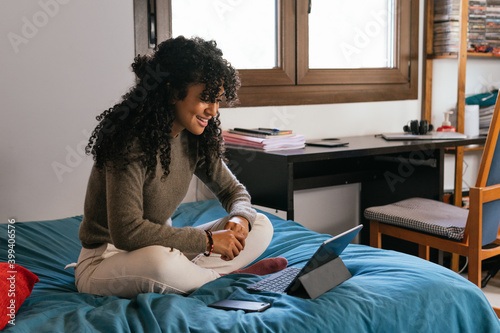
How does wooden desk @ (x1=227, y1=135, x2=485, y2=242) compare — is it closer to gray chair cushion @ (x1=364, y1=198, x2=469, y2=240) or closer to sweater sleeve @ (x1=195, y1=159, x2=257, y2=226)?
gray chair cushion @ (x1=364, y1=198, x2=469, y2=240)

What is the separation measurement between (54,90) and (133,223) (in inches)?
42.9

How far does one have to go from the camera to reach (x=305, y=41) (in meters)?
2.80

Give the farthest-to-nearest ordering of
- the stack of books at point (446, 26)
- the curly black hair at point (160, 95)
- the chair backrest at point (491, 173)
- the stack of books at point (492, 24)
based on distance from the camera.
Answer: the stack of books at point (492, 24)
the stack of books at point (446, 26)
the chair backrest at point (491, 173)
the curly black hair at point (160, 95)

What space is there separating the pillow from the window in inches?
50.3

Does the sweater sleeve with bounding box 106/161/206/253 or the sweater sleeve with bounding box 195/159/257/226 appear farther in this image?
the sweater sleeve with bounding box 195/159/257/226

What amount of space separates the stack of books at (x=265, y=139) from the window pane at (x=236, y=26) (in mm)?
423

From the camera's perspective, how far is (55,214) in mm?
2344

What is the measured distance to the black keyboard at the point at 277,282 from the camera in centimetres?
144

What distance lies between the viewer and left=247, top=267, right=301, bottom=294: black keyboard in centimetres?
144

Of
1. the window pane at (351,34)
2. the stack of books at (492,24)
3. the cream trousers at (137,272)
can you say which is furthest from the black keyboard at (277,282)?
the stack of books at (492,24)

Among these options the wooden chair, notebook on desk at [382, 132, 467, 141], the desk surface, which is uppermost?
notebook on desk at [382, 132, 467, 141]

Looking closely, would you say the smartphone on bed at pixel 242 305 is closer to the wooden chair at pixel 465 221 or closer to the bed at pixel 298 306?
the bed at pixel 298 306

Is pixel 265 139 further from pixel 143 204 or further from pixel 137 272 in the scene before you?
pixel 137 272

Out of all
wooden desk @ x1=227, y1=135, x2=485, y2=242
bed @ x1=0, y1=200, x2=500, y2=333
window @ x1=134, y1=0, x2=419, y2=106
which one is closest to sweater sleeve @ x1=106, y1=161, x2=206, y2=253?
bed @ x1=0, y1=200, x2=500, y2=333
